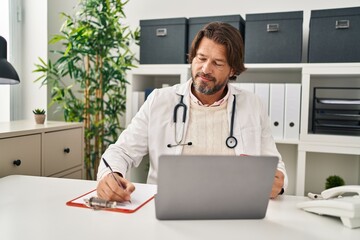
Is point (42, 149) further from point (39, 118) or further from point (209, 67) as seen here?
point (209, 67)

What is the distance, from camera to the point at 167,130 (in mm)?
1486

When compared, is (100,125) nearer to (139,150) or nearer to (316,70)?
(139,150)

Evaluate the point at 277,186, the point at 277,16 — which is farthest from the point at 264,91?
the point at 277,186

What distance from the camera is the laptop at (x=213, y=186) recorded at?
820mm

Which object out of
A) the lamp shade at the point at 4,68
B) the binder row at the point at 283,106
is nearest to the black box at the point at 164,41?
the binder row at the point at 283,106

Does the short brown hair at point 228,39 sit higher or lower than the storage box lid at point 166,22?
lower

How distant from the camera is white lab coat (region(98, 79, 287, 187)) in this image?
1460 mm

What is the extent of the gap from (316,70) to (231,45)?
790mm

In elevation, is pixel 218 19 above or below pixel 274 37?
above

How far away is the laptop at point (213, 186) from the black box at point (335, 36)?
1.40 metres

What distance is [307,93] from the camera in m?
2.04

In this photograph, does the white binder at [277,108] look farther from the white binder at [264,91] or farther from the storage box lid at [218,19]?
the storage box lid at [218,19]

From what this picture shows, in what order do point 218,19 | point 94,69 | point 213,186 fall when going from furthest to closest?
point 94,69, point 218,19, point 213,186

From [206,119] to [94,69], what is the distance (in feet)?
4.29
